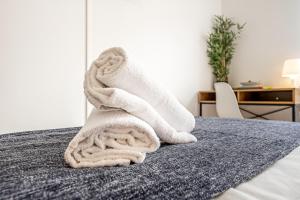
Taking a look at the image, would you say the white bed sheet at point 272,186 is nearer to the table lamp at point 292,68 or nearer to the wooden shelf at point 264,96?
the wooden shelf at point 264,96

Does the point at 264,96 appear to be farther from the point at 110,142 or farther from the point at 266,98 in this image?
the point at 110,142

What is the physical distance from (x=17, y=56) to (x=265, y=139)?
1830 millimetres

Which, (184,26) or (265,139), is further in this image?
(184,26)

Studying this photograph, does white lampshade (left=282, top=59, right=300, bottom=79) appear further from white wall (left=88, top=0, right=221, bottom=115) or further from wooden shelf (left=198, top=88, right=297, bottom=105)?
white wall (left=88, top=0, right=221, bottom=115)

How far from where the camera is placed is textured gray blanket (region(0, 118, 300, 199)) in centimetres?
38


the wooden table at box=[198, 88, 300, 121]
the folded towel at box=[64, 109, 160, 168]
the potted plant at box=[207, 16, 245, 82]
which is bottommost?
the wooden table at box=[198, 88, 300, 121]

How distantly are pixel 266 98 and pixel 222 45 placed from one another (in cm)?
93

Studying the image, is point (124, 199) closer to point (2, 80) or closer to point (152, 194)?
point (152, 194)

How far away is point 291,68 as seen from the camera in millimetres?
2727

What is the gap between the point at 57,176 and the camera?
0.44 m

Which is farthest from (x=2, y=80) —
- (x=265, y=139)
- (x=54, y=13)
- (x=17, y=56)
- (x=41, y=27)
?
(x=265, y=139)

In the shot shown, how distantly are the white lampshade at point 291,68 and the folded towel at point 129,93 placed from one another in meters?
2.44

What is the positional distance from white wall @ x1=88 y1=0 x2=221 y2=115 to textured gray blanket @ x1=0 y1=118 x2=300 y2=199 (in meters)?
1.76

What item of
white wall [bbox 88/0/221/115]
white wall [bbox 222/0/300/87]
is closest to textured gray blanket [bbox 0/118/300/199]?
white wall [bbox 88/0/221/115]
